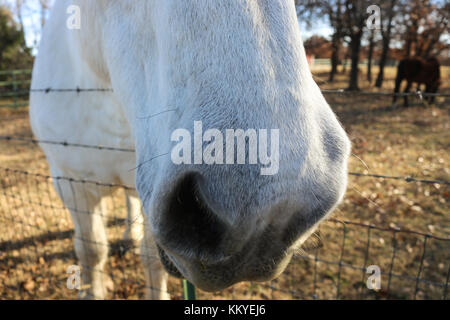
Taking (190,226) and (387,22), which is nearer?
(190,226)

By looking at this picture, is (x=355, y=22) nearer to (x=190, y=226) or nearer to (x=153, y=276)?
(x=153, y=276)

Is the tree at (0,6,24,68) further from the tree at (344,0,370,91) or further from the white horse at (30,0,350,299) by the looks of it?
the white horse at (30,0,350,299)

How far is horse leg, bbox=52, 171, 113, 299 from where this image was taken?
8.80ft

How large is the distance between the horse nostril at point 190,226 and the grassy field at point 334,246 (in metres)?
0.52

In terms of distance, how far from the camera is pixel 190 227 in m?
0.95

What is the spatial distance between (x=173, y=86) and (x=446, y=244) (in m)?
4.10

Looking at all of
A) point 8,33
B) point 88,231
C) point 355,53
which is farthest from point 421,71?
point 8,33

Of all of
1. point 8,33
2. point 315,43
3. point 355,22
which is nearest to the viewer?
point 315,43

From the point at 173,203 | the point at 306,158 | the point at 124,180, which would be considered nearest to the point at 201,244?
the point at 173,203

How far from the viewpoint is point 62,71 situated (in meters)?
2.36

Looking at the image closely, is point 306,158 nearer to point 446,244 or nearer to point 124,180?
point 124,180

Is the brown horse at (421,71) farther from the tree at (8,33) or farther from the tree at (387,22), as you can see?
the tree at (8,33)

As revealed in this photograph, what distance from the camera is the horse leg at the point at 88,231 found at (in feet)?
8.80

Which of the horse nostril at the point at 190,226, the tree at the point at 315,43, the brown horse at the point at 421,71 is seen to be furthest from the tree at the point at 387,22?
the horse nostril at the point at 190,226
